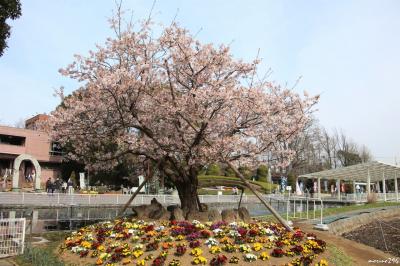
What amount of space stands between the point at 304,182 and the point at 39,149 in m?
45.5

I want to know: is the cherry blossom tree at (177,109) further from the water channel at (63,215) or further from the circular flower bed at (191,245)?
the water channel at (63,215)

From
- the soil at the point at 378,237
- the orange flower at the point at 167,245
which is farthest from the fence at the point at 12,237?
the soil at the point at 378,237

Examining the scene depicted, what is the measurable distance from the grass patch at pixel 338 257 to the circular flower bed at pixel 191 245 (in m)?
0.32

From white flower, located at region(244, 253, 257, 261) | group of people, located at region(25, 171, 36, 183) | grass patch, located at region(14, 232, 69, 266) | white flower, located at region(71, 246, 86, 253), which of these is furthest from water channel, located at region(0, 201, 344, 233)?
group of people, located at region(25, 171, 36, 183)

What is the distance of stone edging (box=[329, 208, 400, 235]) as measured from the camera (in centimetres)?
1940

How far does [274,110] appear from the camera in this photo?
1431 centimetres

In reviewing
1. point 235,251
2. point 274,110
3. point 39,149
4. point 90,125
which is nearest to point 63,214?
point 90,125

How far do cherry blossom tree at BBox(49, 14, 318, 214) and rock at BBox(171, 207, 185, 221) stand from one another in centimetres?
84

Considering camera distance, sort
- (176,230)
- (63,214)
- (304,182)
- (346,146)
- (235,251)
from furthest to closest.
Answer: (346,146) → (304,182) → (63,214) → (176,230) → (235,251)

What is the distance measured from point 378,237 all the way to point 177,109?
42.1ft

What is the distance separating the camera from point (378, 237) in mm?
19172

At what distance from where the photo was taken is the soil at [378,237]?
1602 cm

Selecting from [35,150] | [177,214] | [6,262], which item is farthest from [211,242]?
[35,150]

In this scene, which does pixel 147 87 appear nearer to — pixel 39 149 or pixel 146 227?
pixel 146 227
